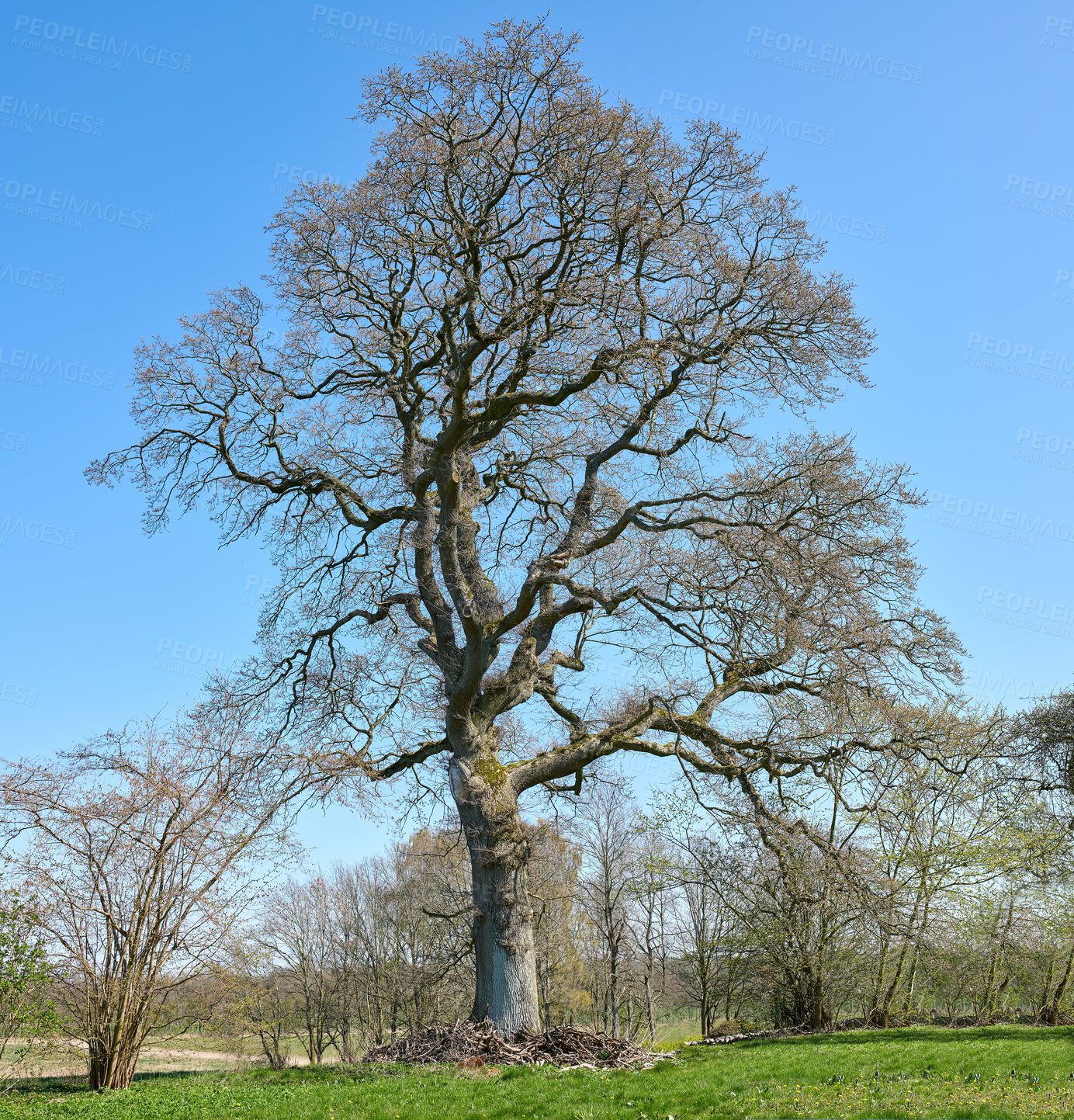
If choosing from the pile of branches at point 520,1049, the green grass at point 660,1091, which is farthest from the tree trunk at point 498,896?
the green grass at point 660,1091

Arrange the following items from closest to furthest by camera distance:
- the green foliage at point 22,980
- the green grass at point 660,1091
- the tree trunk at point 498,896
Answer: the green grass at point 660,1091, the green foliage at point 22,980, the tree trunk at point 498,896

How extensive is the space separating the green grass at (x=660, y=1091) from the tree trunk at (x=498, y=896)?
5.19 ft

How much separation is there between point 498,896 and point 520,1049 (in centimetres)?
196

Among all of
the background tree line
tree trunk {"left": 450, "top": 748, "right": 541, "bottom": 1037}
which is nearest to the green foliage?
the background tree line

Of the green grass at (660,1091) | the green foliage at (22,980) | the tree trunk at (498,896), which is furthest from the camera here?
the tree trunk at (498,896)

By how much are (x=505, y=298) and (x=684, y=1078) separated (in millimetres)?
10480

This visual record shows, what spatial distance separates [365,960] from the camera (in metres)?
29.6

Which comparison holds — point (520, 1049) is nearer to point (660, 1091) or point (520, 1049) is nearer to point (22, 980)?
point (660, 1091)

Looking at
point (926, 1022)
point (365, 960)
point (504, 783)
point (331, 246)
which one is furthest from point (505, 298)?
point (365, 960)

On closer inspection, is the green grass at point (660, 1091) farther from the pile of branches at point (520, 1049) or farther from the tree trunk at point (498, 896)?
the tree trunk at point (498, 896)

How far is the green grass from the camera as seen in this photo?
7.22 meters

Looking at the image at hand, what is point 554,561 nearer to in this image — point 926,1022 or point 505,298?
point 505,298

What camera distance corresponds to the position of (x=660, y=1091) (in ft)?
27.0

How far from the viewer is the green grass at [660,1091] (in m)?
7.22
